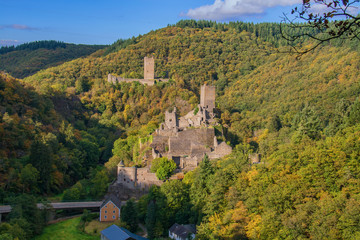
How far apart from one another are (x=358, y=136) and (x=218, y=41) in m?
75.9

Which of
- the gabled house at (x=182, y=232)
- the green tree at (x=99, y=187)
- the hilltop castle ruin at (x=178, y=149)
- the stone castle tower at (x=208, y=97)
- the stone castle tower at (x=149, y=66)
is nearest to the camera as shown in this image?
the gabled house at (x=182, y=232)

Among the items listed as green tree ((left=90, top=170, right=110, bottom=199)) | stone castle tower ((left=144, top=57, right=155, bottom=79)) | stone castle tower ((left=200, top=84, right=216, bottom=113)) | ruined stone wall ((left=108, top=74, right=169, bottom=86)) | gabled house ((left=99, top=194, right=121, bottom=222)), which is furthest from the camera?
ruined stone wall ((left=108, top=74, right=169, bottom=86))

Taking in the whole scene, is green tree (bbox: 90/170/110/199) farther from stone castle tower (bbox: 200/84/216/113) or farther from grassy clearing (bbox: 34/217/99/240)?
stone castle tower (bbox: 200/84/216/113)

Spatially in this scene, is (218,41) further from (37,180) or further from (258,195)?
(258,195)

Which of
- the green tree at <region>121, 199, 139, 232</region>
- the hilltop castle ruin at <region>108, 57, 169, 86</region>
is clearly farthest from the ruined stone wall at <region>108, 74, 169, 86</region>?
the green tree at <region>121, 199, 139, 232</region>

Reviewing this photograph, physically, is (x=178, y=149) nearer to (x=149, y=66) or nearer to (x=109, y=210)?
(x=109, y=210)

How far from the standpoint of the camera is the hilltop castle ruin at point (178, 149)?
113 ft

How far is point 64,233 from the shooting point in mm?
29000

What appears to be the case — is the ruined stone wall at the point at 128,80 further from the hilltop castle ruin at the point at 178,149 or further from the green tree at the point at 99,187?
the green tree at the point at 99,187

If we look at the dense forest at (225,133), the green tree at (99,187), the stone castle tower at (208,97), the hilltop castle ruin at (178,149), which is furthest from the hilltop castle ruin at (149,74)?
the green tree at (99,187)

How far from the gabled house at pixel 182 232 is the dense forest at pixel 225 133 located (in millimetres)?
870

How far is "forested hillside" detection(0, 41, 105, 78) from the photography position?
100250 millimetres

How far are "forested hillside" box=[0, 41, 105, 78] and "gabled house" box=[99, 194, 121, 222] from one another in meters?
71.7

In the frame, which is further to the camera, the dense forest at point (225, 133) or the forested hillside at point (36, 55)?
the forested hillside at point (36, 55)
